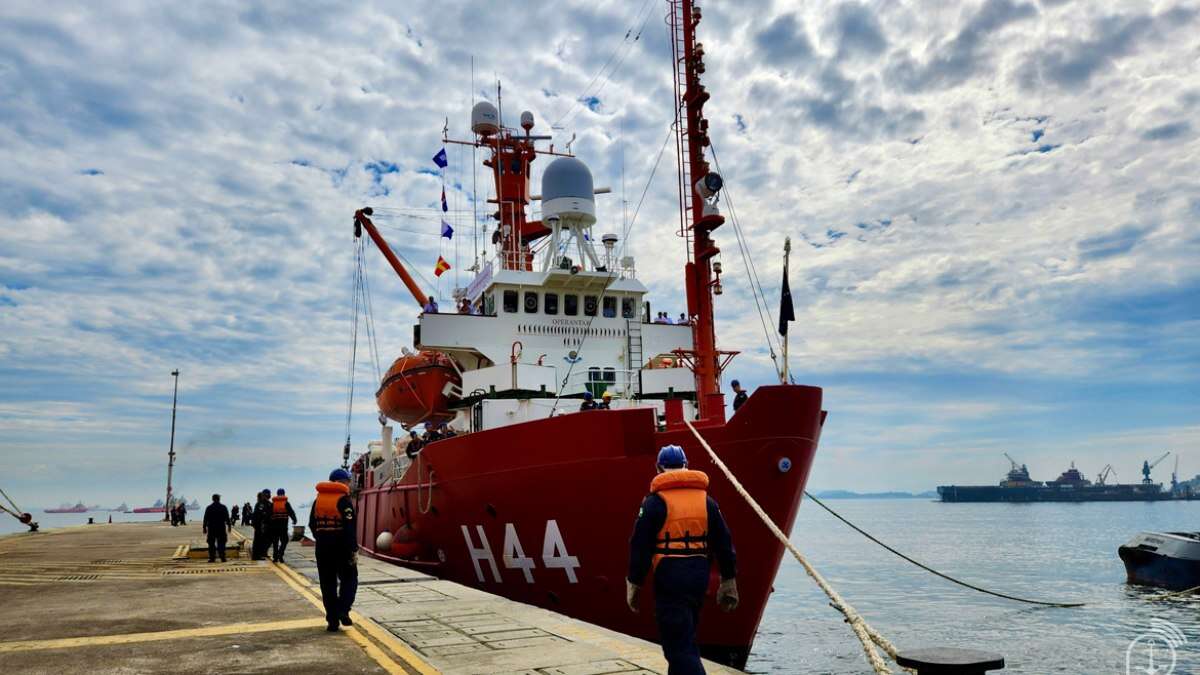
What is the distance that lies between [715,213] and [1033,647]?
13.1m

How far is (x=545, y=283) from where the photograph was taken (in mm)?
18594

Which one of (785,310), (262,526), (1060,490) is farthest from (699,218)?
(1060,490)

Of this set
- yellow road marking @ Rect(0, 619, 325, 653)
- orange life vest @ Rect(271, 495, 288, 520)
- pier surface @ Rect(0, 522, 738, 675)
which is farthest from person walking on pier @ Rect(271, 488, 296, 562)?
yellow road marking @ Rect(0, 619, 325, 653)

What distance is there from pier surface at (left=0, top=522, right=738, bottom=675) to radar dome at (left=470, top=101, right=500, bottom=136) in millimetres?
16754

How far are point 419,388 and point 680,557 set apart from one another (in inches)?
630

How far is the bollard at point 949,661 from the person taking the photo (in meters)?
4.02

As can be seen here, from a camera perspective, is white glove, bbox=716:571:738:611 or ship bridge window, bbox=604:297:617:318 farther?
ship bridge window, bbox=604:297:617:318

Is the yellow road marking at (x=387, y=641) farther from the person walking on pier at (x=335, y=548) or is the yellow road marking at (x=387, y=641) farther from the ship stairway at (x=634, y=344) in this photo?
the ship stairway at (x=634, y=344)

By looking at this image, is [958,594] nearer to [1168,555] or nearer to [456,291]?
[1168,555]

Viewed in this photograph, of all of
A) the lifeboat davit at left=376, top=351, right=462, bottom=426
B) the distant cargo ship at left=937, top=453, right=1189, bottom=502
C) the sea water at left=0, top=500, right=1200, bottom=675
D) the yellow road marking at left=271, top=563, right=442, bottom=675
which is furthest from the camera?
the distant cargo ship at left=937, top=453, right=1189, bottom=502

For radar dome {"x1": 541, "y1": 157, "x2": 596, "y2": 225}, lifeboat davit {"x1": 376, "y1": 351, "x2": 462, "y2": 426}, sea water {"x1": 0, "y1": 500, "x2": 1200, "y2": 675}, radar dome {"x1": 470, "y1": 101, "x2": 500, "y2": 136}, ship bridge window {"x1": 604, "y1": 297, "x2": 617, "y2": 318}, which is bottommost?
sea water {"x1": 0, "y1": 500, "x2": 1200, "y2": 675}

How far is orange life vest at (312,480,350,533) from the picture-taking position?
7863 millimetres

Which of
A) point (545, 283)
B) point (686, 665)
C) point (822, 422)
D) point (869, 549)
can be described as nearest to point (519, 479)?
point (822, 422)

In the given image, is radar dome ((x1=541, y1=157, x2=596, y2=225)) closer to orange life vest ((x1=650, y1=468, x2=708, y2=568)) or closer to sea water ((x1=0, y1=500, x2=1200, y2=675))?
sea water ((x1=0, y1=500, x2=1200, y2=675))
